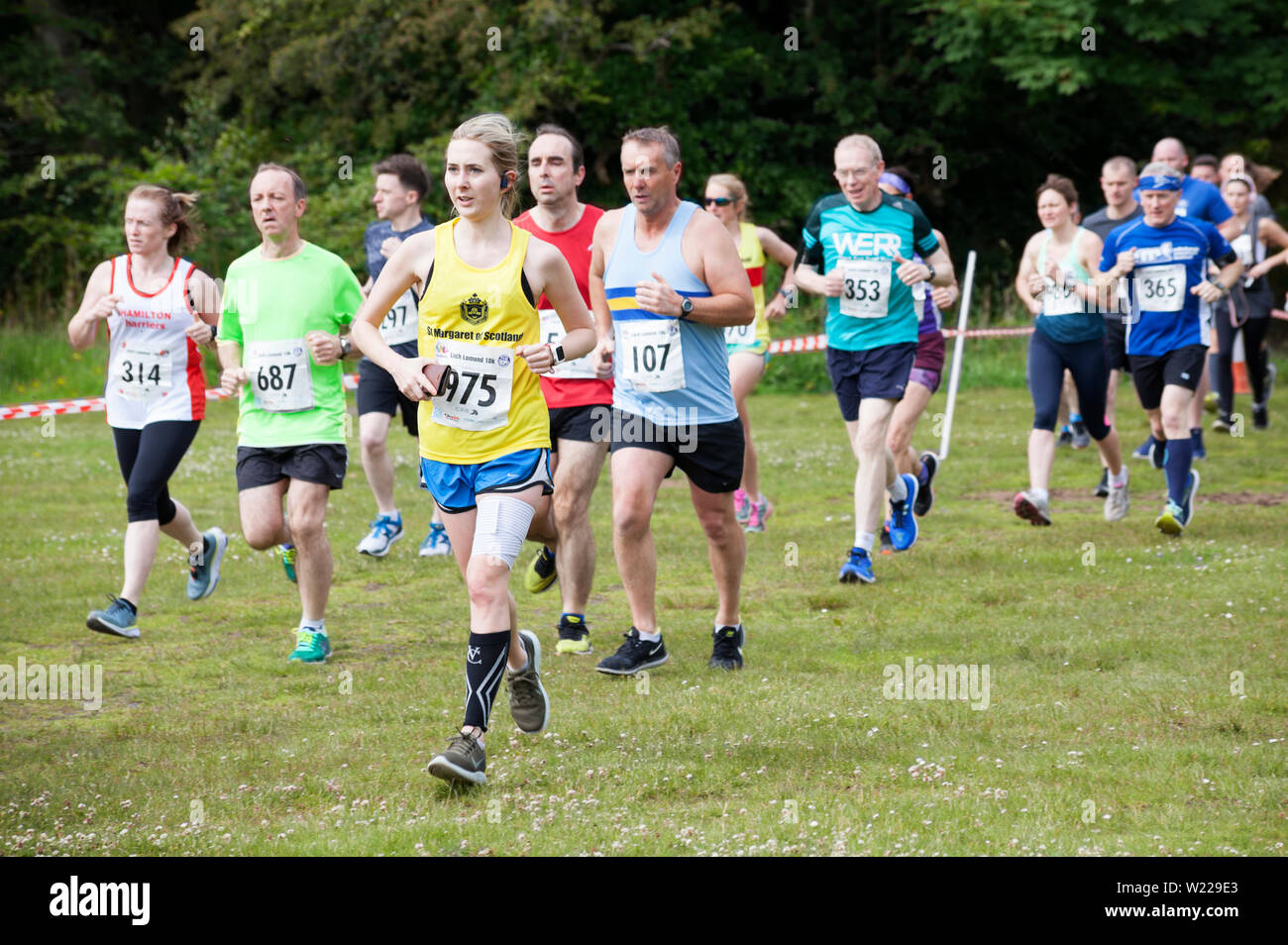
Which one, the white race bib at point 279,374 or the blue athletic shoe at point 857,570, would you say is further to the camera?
the blue athletic shoe at point 857,570

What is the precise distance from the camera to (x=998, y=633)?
7223mm

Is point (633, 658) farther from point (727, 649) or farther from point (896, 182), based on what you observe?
point (896, 182)

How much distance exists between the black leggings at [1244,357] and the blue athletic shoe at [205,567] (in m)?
9.79

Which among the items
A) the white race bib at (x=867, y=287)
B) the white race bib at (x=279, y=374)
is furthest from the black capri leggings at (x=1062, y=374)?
the white race bib at (x=279, y=374)

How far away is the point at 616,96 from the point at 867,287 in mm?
18366

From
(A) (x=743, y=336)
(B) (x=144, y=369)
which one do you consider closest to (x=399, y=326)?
(A) (x=743, y=336)

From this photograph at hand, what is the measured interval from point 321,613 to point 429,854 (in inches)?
116

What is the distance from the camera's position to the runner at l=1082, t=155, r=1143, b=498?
10.9m

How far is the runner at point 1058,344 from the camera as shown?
9.77 metres

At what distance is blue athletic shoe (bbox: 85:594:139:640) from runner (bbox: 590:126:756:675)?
8.03 ft

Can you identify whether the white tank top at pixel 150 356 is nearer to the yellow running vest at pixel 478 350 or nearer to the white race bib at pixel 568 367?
the white race bib at pixel 568 367

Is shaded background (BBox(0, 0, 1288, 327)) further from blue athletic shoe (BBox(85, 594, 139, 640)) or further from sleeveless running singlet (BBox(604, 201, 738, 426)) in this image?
sleeveless running singlet (BBox(604, 201, 738, 426))

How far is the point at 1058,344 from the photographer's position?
9.85 meters

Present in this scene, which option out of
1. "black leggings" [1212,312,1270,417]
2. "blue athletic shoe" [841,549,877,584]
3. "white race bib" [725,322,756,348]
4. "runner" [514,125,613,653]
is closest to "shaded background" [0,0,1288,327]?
"black leggings" [1212,312,1270,417]
